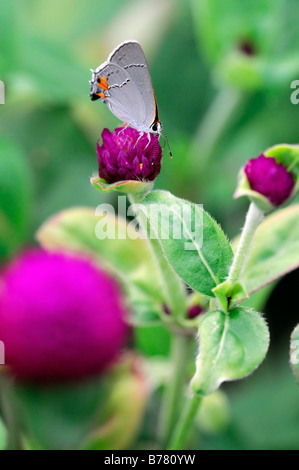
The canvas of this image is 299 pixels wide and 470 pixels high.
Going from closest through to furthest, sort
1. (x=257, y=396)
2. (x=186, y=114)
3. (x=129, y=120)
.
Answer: (x=129, y=120) → (x=257, y=396) → (x=186, y=114)

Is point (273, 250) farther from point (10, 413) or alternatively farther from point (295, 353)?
point (10, 413)

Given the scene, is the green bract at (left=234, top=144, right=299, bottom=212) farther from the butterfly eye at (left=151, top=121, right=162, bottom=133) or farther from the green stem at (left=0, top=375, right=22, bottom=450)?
the green stem at (left=0, top=375, right=22, bottom=450)

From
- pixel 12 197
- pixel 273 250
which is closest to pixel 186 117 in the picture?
pixel 12 197

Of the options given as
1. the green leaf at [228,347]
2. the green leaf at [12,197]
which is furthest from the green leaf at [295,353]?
the green leaf at [12,197]

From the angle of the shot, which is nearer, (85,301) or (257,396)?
(85,301)

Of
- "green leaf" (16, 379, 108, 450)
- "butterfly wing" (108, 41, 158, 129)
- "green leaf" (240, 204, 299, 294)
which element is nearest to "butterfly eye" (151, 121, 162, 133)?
"butterfly wing" (108, 41, 158, 129)

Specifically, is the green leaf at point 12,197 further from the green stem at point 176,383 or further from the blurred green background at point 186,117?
the green stem at point 176,383

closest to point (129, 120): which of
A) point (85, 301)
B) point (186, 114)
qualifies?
point (85, 301)

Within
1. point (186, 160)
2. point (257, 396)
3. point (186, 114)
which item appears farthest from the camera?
point (186, 114)

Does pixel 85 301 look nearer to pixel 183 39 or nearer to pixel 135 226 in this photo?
pixel 135 226
